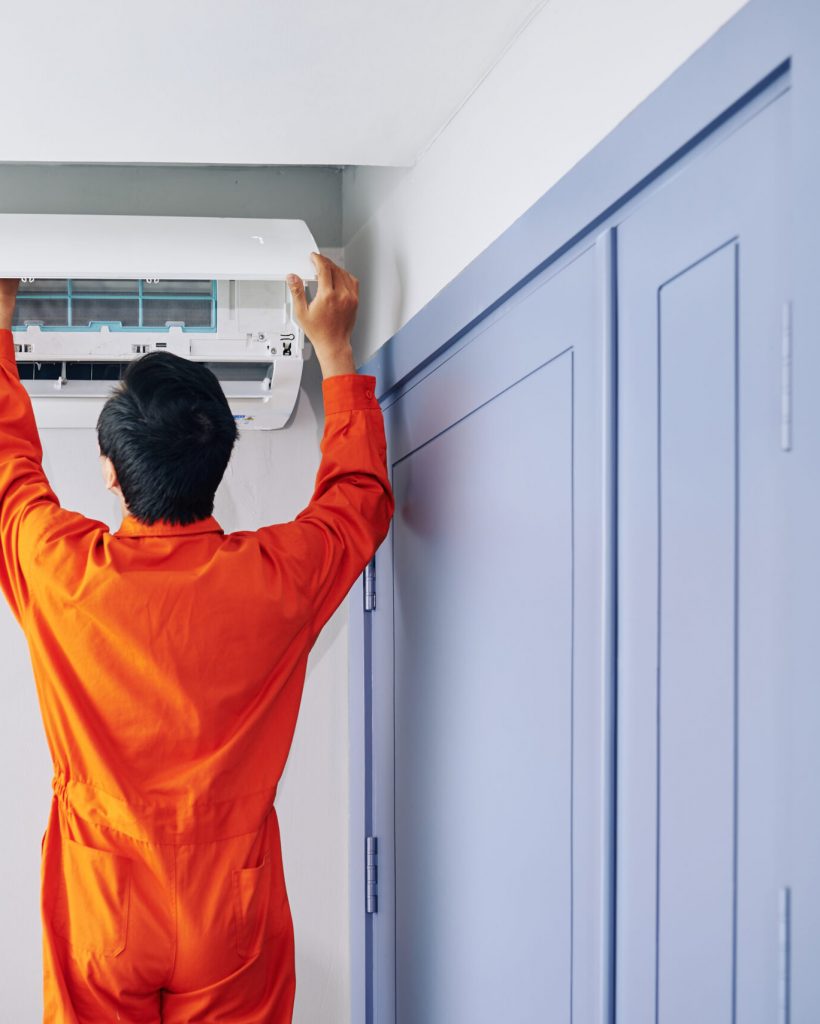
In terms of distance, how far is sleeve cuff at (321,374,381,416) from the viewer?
178 cm

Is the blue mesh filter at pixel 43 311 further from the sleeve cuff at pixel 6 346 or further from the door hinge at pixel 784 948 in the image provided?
the door hinge at pixel 784 948

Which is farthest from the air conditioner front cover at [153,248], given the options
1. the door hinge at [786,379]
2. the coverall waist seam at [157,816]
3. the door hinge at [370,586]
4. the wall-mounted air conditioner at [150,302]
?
the door hinge at [786,379]

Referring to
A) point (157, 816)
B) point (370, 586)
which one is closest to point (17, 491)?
point (157, 816)

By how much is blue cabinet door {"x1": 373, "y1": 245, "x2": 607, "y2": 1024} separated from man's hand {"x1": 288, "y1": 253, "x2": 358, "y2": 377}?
0.14 meters

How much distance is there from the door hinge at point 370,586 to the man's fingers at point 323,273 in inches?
21.7

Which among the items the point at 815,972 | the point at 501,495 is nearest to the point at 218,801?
the point at 501,495

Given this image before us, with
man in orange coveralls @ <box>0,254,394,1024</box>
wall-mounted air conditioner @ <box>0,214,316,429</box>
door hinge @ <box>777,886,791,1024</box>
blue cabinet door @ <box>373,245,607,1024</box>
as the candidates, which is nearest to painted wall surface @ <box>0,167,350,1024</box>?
wall-mounted air conditioner @ <box>0,214,316,429</box>

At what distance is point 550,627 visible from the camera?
4.00ft

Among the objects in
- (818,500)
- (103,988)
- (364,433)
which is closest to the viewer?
(818,500)

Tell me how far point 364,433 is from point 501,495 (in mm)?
429

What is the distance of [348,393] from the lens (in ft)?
5.85

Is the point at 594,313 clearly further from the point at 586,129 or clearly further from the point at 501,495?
the point at 501,495

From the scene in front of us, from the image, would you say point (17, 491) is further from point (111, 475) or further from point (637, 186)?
point (637, 186)

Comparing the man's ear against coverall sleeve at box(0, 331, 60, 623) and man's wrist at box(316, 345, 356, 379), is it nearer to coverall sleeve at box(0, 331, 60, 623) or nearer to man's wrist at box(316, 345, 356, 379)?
coverall sleeve at box(0, 331, 60, 623)
